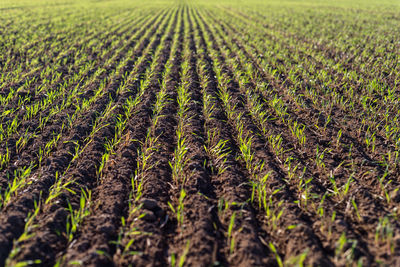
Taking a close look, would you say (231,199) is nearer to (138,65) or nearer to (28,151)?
(28,151)

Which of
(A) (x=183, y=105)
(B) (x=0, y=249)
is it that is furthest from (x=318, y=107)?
(B) (x=0, y=249)

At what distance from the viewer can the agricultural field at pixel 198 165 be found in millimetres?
2467

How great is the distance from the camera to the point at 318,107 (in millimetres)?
5492

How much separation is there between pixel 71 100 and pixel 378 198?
5.27m

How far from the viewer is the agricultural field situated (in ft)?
8.09

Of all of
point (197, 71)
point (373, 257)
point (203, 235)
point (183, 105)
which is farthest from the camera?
point (197, 71)

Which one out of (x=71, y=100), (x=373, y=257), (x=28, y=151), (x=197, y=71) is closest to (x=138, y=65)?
(x=197, y=71)

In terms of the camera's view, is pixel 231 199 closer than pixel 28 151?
Yes

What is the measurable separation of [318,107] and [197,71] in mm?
3466

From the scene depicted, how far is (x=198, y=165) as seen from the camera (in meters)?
3.59

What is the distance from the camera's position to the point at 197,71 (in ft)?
25.3

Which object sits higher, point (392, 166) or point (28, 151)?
point (28, 151)

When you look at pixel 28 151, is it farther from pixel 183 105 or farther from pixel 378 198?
pixel 378 198

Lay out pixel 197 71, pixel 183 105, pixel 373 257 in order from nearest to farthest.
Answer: pixel 373 257, pixel 183 105, pixel 197 71
